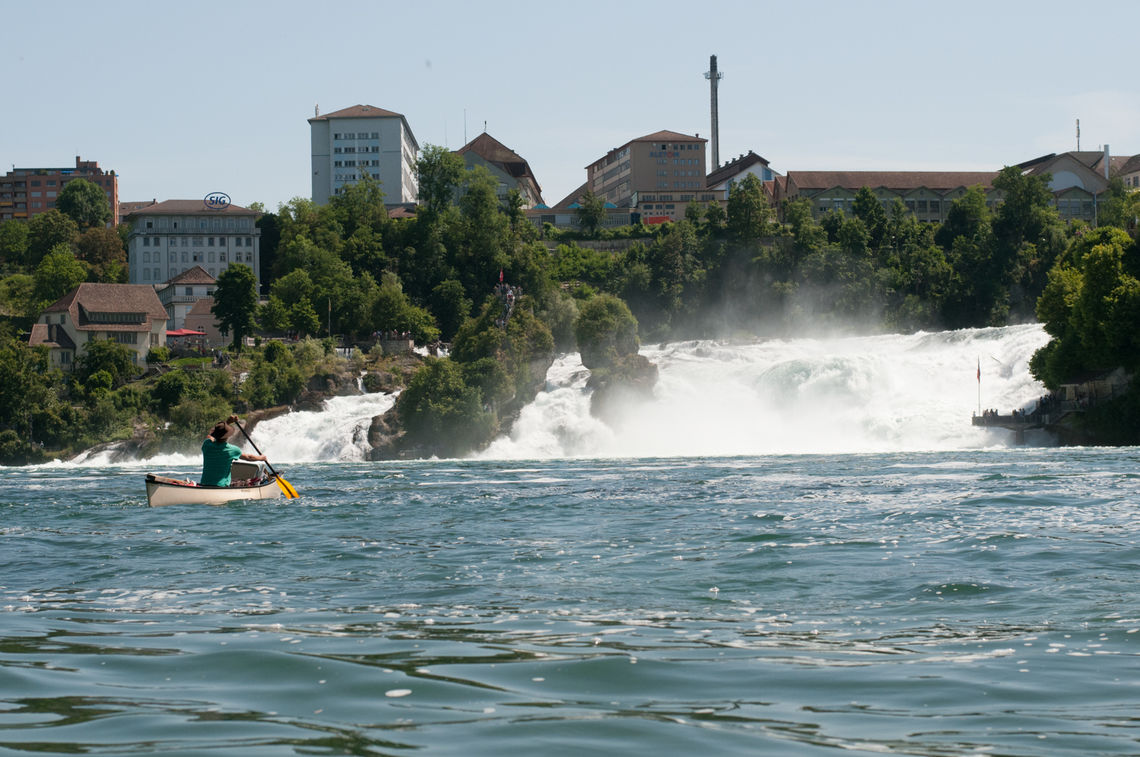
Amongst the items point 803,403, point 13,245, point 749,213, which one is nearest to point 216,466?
point 803,403

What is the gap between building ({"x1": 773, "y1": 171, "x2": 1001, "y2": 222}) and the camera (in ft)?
530

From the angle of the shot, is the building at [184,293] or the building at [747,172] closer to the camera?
the building at [184,293]

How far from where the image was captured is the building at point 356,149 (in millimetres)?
170875

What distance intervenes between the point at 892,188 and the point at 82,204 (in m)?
116

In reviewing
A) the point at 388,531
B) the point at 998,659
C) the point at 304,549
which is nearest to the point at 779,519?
the point at 388,531

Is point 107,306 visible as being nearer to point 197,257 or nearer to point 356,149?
point 197,257

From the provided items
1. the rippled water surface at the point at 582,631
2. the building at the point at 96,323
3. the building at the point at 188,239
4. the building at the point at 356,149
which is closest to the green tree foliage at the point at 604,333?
the building at the point at 96,323

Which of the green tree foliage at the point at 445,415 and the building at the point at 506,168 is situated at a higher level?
the building at the point at 506,168

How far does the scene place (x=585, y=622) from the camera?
50.4ft

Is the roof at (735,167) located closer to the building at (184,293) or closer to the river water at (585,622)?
the building at (184,293)

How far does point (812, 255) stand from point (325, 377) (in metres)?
58.6

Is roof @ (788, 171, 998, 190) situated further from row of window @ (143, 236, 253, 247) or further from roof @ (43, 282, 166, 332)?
roof @ (43, 282, 166, 332)

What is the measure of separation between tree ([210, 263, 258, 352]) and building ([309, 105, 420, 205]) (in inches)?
2306

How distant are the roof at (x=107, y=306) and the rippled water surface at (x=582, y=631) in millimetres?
84548
